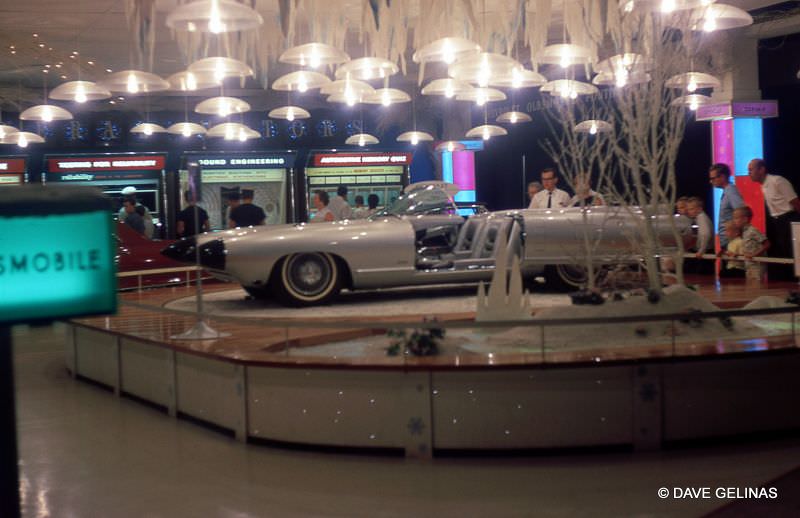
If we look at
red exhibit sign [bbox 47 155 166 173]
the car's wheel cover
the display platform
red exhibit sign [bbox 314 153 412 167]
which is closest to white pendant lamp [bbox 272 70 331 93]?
the car's wheel cover

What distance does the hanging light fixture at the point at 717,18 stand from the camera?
621 centimetres

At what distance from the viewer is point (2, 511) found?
4.63 ft

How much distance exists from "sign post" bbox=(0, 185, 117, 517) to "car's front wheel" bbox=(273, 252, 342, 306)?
561 cm

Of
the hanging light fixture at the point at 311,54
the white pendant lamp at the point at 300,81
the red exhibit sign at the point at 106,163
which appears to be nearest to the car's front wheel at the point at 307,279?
the hanging light fixture at the point at 311,54

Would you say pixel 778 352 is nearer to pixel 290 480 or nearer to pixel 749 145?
pixel 290 480

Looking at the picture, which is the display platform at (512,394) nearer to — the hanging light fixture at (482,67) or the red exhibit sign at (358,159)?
the hanging light fixture at (482,67)

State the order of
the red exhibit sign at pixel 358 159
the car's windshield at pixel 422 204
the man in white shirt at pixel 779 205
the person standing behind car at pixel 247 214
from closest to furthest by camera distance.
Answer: the car's windshield at pixel 422 204 < the man in white shirt at pixel 779 205 < the person standing behind car at pixel 247 214 < the red exhibit sign at pixel 358 159

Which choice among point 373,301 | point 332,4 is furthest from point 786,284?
point 332,4

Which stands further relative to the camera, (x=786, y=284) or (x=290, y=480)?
(x=786, y=284)

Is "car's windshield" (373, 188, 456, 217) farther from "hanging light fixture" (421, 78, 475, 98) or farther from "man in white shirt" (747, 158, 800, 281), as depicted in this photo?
"man in white shirt" (747, 158, 800, 281)

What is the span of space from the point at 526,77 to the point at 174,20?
3.78m

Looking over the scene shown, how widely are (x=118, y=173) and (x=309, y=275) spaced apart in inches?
453

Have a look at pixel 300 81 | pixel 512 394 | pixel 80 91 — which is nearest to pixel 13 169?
pixel 80 91

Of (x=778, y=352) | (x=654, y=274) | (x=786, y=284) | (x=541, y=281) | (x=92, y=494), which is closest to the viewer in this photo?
(x=92, y=494)
